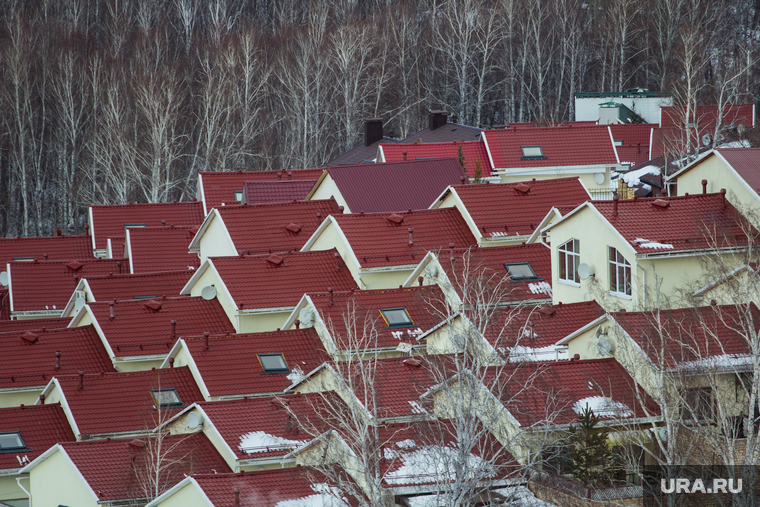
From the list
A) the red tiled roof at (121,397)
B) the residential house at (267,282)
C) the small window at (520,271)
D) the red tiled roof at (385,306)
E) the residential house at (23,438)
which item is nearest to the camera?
the red tiled roof at (121,397)

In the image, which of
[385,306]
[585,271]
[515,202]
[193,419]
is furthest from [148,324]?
[585,271]

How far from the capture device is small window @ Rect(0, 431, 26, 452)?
2964 cm

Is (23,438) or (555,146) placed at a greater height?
(555,146)

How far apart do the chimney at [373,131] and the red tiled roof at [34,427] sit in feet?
127

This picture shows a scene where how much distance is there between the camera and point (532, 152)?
48625 millimetres

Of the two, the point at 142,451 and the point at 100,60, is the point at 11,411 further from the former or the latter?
the point at 100,60

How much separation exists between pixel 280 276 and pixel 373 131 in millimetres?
32310

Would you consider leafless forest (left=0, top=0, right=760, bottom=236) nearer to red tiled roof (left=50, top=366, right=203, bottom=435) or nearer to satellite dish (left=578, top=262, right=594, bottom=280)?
red tiled roof (left=50, top=366, right=203, bottom=435)

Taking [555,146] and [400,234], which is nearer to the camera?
[400,234]

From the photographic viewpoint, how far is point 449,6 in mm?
82750

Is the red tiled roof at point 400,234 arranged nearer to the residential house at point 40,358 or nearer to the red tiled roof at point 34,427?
the residential house at point 40,358

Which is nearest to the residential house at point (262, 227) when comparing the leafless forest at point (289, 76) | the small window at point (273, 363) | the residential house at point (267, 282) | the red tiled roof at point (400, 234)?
the residential house at point (267, 282)

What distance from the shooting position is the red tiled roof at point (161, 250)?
144 ft

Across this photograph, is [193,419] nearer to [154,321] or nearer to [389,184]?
[154,321]
